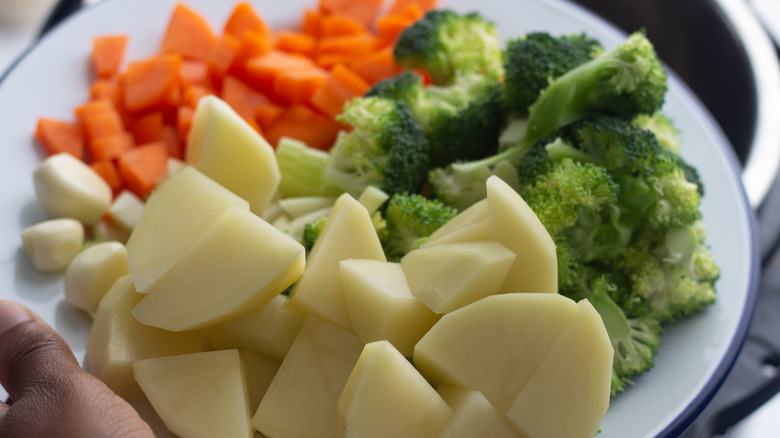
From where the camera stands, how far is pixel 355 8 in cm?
221

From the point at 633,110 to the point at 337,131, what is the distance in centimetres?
86

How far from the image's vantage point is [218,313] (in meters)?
1.17

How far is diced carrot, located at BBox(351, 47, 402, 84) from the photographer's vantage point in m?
2.01

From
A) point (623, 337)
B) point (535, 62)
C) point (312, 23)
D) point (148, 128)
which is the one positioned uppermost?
point (535, 62)

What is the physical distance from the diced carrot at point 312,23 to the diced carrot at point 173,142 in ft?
1.90

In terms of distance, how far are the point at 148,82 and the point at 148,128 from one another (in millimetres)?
137

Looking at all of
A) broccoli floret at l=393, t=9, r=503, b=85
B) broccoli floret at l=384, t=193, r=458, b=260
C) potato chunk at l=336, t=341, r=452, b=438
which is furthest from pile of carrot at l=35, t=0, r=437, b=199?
potato chunk at l=336, t=341, r=452, b=438

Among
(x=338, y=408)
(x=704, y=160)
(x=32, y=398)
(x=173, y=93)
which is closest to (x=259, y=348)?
(x=338, y=408)

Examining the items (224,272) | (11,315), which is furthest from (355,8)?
(11,315)

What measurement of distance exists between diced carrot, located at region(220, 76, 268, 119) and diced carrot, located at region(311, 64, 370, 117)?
0.20m

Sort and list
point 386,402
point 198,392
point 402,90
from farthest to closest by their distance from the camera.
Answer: point 402,90 < point 198,392 < point 386,402

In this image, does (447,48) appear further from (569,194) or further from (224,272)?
(224,272)

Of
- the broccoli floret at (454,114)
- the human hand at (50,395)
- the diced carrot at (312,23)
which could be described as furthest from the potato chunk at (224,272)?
the diced carrot at (312,23)

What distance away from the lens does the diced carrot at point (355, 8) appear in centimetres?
218
